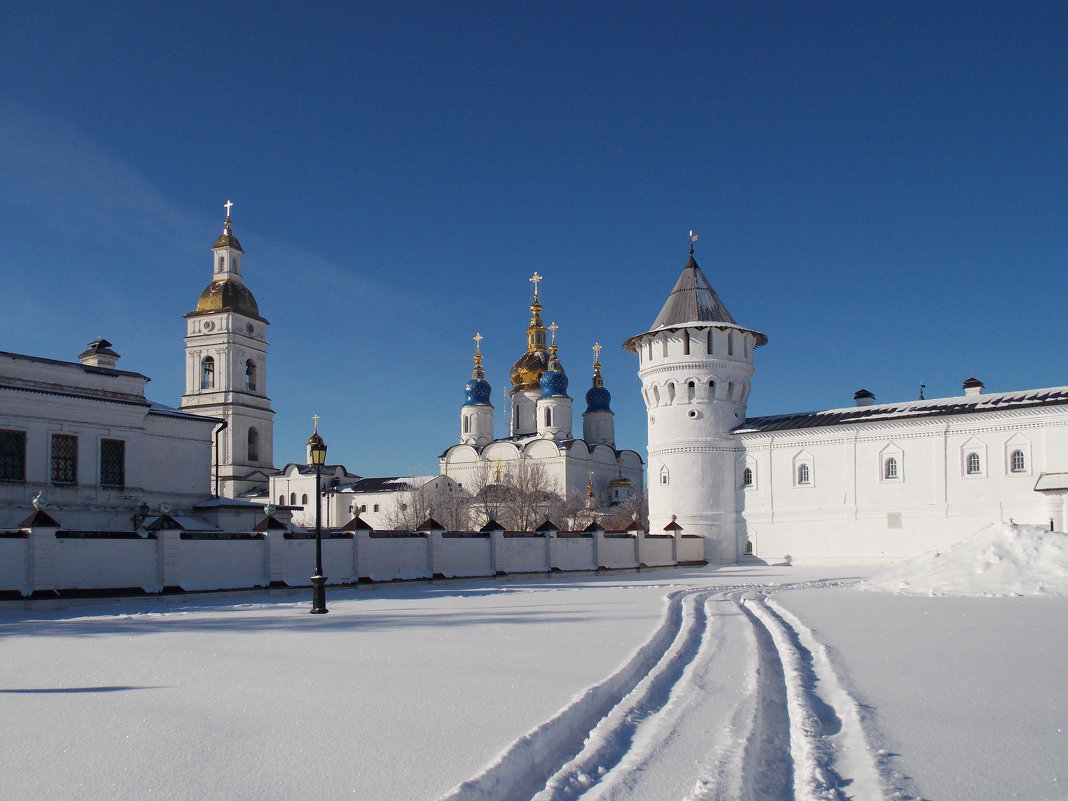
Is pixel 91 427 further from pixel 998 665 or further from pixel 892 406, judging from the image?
pixel 892 406

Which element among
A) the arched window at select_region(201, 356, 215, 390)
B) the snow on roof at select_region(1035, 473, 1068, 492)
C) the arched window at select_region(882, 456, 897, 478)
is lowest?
the snow on roof at select_region(1035, 473, 1068, 492)

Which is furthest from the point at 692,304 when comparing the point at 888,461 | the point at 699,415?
the point at 888,461

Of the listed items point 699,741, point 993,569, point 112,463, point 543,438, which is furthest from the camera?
point 543,438

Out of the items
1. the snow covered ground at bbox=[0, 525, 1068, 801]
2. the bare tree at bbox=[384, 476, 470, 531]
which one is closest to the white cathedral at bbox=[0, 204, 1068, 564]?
the bare tree at bbox=[384, 476, 470, 531]

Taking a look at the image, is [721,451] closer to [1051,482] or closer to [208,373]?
[1051,482]

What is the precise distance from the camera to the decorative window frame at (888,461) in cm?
3400

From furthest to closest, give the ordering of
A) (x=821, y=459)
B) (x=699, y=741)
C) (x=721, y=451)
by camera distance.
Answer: (x=721, y=451), (x=821, y=459), (x=699, y=741)

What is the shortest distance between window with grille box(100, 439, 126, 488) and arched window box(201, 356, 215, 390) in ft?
93.1

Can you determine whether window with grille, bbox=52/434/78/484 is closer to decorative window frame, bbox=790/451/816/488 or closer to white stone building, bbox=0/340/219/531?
white stone building, bbox=0/340/219/531

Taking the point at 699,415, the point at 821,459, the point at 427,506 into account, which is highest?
the point at 699,415

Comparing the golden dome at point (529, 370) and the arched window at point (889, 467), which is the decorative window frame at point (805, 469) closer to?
the arched window at point (889, 467)

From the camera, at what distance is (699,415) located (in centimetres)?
3812

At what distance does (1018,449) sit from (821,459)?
6.73 m

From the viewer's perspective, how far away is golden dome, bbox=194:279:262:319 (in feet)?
175
